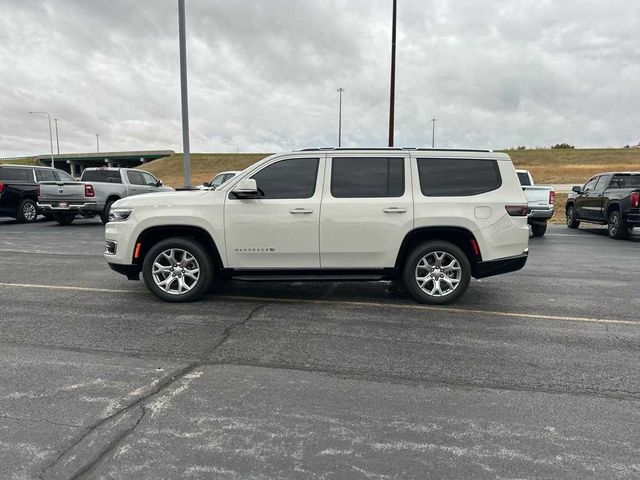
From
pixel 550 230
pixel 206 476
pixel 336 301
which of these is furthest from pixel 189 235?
pixel 550 230

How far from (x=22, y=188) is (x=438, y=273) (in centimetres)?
1548

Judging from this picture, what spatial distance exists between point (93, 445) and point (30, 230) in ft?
45.3

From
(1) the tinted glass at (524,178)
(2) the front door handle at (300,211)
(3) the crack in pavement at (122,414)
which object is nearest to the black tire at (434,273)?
(2) the front door handle at (300,211)

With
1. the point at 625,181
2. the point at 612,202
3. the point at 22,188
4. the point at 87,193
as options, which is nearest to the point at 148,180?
the point at 87,193

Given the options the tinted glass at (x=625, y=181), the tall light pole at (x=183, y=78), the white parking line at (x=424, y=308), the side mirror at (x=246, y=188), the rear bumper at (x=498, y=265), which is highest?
the tall light pole at (x=183, y=78)

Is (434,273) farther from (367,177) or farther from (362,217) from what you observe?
(367,177)

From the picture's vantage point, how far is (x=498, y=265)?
6074mm

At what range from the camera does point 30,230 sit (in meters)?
14.6

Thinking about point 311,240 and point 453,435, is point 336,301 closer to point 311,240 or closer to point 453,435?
point 311,240

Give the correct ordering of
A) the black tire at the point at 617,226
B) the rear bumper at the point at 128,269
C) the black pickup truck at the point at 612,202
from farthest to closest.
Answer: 1. the black tire at the point at 617,226
2. the black pickup truck at the point at 612,202
3. the rear bumper at the point at 128,269

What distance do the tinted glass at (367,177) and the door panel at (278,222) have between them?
8.6 inches

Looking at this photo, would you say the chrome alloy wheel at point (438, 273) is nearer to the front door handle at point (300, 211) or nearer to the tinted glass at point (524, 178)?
the front door handle at point (300, 211)

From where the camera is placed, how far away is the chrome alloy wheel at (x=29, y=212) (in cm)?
1662

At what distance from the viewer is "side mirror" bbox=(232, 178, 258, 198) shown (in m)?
5.67
